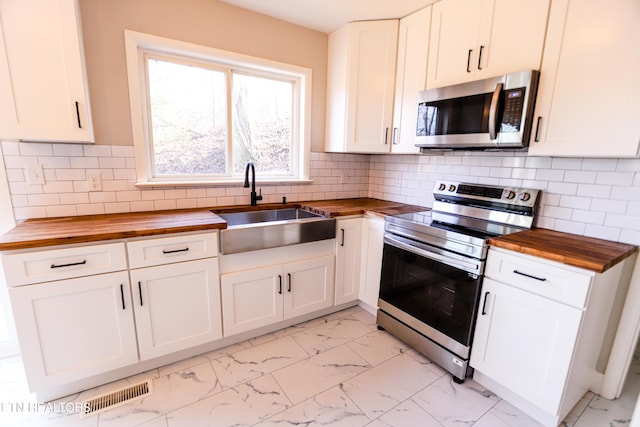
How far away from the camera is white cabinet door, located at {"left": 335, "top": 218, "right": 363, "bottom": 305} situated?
2422 millimetres

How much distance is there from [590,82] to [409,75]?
1.18 metres

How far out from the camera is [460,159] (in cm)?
238

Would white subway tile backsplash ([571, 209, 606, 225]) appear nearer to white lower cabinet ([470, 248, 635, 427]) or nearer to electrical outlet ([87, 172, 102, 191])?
white lower cabinet ([470, 248, 635, 427])

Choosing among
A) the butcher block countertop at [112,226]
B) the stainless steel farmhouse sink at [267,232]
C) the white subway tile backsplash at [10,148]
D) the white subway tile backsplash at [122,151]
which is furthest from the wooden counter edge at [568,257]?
the white subway tile backsplash at [10,148]

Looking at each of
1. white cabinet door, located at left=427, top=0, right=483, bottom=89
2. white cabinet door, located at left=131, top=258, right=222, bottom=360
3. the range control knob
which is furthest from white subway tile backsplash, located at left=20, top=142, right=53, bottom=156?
the range control knob

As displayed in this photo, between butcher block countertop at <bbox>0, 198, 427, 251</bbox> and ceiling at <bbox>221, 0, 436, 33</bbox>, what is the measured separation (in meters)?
1.54

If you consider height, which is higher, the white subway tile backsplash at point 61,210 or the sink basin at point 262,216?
the white subway tile backsplash at point 61,210

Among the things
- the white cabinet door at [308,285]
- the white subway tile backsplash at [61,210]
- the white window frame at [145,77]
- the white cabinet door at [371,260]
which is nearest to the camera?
the white subway tile backsplash at [61,210]

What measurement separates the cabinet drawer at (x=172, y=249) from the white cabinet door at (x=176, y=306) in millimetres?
39

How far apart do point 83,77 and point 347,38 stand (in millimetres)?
1918

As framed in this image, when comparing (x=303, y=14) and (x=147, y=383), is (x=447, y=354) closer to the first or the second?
(x=147, y=383)

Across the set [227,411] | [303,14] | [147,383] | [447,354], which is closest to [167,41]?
[303,14]

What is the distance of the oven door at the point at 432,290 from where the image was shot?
174cm

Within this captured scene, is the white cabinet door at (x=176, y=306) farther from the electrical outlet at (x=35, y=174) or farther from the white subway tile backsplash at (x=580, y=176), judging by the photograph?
the white subway tile backsplash at (x=580, y=176)
